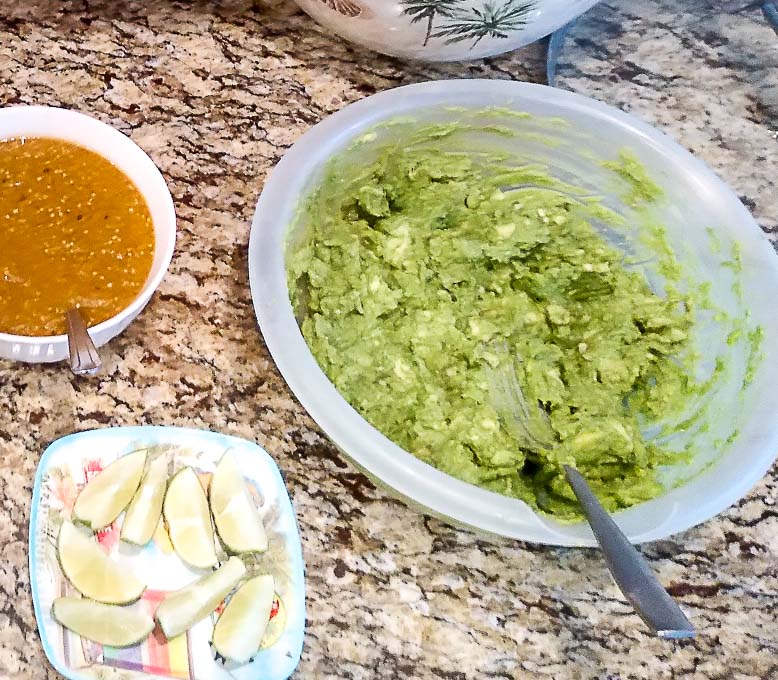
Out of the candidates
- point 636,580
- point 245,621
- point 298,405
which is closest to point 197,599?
point 245,621

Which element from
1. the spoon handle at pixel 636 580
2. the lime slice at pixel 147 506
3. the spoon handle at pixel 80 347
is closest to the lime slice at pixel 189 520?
the lime slice at pixel 147 506

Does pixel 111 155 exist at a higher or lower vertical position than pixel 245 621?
higher

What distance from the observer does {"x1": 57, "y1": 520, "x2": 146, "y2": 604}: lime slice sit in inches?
27.3

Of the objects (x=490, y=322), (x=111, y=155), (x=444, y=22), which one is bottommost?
(x=490, y=322)

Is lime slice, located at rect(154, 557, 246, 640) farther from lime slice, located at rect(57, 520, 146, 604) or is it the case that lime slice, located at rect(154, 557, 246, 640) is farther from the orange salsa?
the orange salsa

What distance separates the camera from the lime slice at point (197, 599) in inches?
27.1

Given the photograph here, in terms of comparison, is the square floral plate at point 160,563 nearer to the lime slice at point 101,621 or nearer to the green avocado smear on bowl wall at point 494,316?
the lime slice at point 101,621

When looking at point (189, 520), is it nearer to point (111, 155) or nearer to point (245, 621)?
point (245, 621)

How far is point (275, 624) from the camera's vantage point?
72 centimetres

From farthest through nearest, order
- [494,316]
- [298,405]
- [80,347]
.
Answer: [494,316], [298,405], [80,347]

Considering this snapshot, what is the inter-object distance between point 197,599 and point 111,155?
494 millimetres

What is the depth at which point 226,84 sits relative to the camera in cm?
97

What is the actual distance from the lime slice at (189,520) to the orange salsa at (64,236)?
20 centimetres

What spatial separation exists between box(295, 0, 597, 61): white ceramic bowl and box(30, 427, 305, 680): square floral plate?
501mm
